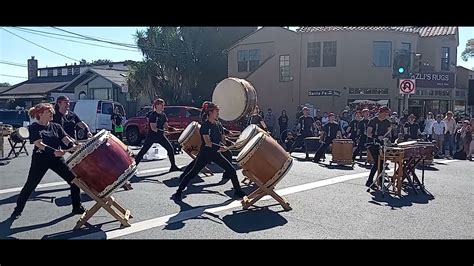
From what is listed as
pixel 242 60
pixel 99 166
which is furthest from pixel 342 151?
pixel 242 60

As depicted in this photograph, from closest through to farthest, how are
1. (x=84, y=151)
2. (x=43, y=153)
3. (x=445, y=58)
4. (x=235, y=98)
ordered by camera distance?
(x=84, y=151), (x=43, y=153), (x=235, y=98), (x=445, y=58)

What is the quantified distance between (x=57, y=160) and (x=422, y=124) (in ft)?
58.5

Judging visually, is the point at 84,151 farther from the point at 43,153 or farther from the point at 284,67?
the point at 284,67

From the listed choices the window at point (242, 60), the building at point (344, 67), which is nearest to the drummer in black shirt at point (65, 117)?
the building at point (344, 67)

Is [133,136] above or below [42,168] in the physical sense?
below

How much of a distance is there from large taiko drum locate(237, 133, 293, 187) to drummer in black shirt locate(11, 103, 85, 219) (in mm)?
2829

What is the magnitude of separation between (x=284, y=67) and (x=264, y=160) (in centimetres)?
2095

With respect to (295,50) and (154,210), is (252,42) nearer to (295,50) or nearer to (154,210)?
(295,50)

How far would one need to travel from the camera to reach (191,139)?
1140cm

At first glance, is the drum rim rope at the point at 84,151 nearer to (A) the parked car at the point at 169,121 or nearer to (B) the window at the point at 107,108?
(A) the parked car at the point at 169,121

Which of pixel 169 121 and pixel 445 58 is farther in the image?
pixel 445 58

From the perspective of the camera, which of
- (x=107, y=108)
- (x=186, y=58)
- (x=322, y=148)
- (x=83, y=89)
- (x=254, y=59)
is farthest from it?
(x=83, y=89)

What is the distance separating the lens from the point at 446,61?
29.1 meters
